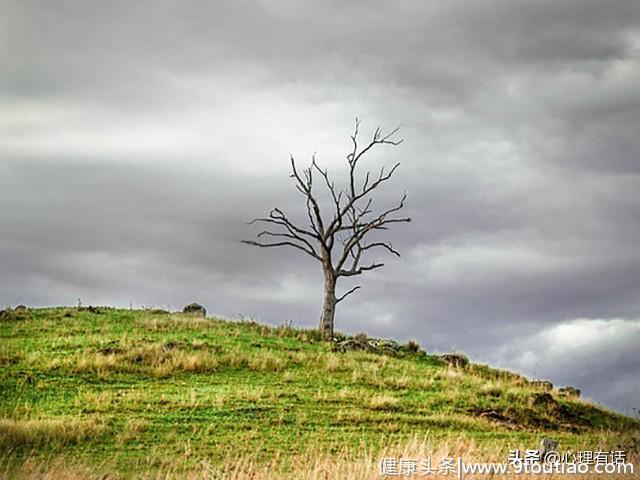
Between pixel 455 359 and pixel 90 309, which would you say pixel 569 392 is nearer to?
pixel 455 359

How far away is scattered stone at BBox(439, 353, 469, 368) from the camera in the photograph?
38531 mm

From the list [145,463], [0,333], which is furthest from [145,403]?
[0,333]

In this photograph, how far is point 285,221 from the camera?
150 feet

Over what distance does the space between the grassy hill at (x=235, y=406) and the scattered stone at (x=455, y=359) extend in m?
0.96

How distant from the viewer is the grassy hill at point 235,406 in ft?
55.4

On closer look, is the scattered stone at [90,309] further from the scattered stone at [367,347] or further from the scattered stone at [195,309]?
the scattered stone at [367,347]

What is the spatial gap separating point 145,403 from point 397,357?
1680cm

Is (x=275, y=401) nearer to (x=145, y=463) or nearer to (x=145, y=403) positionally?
(x=145, y=403)

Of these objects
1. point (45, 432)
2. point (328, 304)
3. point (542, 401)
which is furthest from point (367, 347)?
point (45, 432)

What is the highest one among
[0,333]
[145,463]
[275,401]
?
[0,333]

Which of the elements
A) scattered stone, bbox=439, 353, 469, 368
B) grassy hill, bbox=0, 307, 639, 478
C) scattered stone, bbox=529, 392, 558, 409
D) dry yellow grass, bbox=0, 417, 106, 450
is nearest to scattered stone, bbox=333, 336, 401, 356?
grassy hill, bbox=0, 307, 639, 478

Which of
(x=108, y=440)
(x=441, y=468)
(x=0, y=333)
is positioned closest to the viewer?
(x=441, y=468)

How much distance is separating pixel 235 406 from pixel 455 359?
18.7m

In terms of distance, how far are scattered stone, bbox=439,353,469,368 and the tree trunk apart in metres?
5.81
